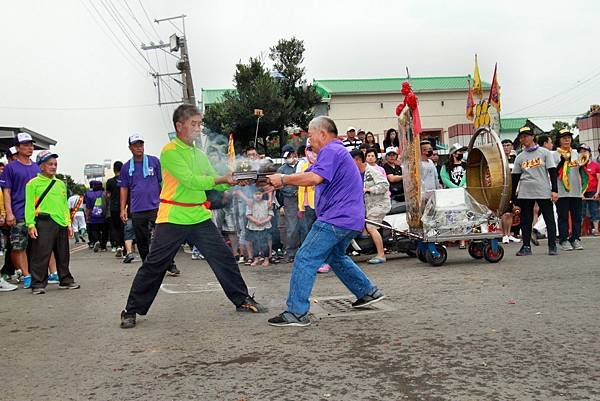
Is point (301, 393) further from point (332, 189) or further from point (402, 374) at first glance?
point (332, 189)

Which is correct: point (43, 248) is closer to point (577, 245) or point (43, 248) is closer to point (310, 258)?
point (310, 258)

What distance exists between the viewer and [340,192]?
18.0ft

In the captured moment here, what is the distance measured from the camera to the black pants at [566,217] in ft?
34.3

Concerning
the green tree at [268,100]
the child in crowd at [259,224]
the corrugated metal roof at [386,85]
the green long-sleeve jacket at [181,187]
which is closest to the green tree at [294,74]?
the green tree at [268,100]

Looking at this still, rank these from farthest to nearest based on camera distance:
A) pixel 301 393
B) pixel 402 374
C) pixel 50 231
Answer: pixel 50 231, pixel 402 374, pixel 301 393

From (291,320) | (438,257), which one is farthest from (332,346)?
Result: (438,257)

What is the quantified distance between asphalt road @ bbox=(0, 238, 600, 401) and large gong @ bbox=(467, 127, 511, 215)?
1.74 m

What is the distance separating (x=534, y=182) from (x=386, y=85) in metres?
41.2

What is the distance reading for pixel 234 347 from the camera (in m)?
4.70

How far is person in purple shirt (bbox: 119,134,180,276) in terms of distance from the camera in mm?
9188

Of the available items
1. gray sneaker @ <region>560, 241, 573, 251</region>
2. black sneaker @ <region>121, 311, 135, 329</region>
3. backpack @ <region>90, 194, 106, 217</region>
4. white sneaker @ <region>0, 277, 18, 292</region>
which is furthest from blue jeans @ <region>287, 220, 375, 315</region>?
backpack @ <region>90, 194, 106, 217</region>

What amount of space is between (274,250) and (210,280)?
108 inches

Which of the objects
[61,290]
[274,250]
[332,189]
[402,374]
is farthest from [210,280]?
[402,374]

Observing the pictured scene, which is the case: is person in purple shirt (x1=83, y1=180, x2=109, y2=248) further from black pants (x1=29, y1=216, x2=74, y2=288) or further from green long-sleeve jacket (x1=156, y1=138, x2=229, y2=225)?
green long-sleeve jacket (x1=156, y1=138, x2=229, y2=225)
